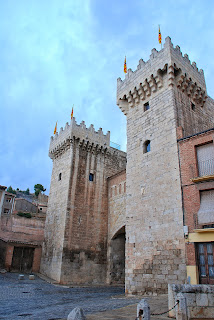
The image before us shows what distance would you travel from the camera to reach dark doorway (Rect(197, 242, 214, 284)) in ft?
30.6

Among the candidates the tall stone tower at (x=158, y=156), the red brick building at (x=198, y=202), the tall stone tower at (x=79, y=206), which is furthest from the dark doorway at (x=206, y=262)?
the tall stone tower at (x=79, y=206)

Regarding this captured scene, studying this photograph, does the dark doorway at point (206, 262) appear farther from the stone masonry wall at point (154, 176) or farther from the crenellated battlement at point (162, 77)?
the crenellated battlement at point (162, 77)

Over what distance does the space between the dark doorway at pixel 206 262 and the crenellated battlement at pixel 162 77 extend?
826cm

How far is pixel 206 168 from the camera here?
10.7m

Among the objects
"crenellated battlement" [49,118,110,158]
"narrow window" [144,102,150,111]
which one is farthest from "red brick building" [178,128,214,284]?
"crenellated battlement" [49,118,110,158]

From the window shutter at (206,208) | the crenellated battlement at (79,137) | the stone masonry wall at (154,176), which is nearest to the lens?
the window shutter at (206,208)

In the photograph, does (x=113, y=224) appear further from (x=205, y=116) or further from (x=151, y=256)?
(x=205, y=116)

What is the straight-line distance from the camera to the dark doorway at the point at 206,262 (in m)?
9.32

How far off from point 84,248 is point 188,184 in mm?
10591

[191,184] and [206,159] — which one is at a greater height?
[206,159]

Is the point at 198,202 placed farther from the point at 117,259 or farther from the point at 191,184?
the point at 117,259

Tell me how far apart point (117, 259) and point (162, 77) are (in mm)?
Result: 13370

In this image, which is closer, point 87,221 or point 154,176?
point 154,176

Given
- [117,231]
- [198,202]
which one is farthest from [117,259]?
[198,202]
